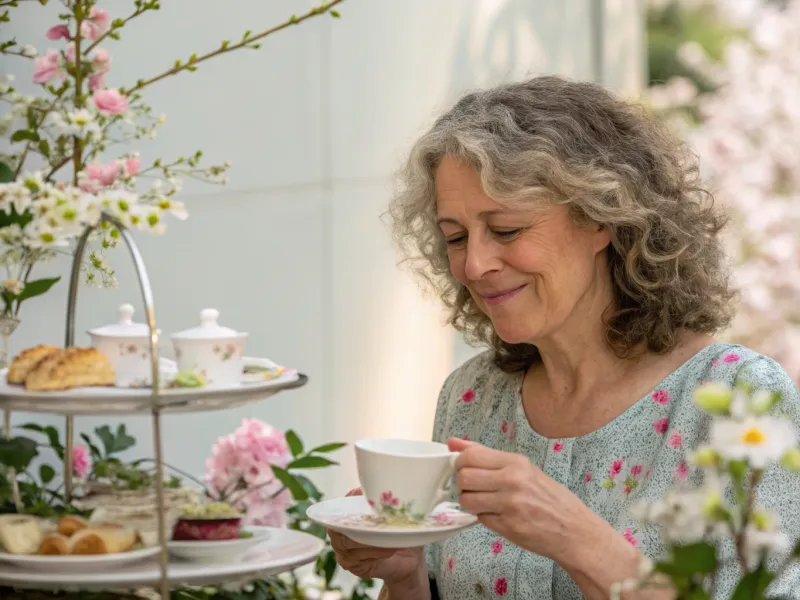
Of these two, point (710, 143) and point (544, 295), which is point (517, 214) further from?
point (710, 143)

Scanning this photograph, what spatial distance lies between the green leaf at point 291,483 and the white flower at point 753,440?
3.75 ft

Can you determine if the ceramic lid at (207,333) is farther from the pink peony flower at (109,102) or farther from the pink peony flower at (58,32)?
the pink peony flower at (58,32)

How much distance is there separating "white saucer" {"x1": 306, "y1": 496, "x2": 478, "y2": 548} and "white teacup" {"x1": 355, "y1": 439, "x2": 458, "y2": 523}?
0.02 metres

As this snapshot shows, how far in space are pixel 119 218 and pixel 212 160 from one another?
1450 millimetres

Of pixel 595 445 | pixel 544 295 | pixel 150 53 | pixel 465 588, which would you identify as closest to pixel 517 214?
pixel 544 295

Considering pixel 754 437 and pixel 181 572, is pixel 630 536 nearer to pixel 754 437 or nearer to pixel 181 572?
pixel 181 572

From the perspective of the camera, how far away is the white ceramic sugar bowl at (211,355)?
4.37ft

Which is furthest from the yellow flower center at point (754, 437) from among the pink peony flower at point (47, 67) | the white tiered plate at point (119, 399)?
the pink peony flower at point (47, 67)

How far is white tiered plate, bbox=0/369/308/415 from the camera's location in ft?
3.93

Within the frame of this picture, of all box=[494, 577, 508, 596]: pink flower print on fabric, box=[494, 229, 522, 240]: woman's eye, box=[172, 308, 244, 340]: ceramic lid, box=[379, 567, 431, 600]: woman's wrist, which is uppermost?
box=[494, 229, 522, 240]: woman's eye

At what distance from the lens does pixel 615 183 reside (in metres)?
1.94

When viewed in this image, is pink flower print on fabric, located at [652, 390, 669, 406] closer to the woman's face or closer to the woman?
the woman

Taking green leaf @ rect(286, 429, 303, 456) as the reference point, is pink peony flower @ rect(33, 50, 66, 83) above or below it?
above

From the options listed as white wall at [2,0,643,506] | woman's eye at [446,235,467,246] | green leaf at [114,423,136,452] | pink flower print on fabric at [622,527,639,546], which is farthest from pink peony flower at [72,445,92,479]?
pink flower print on fabric at [622,527,639,546]
